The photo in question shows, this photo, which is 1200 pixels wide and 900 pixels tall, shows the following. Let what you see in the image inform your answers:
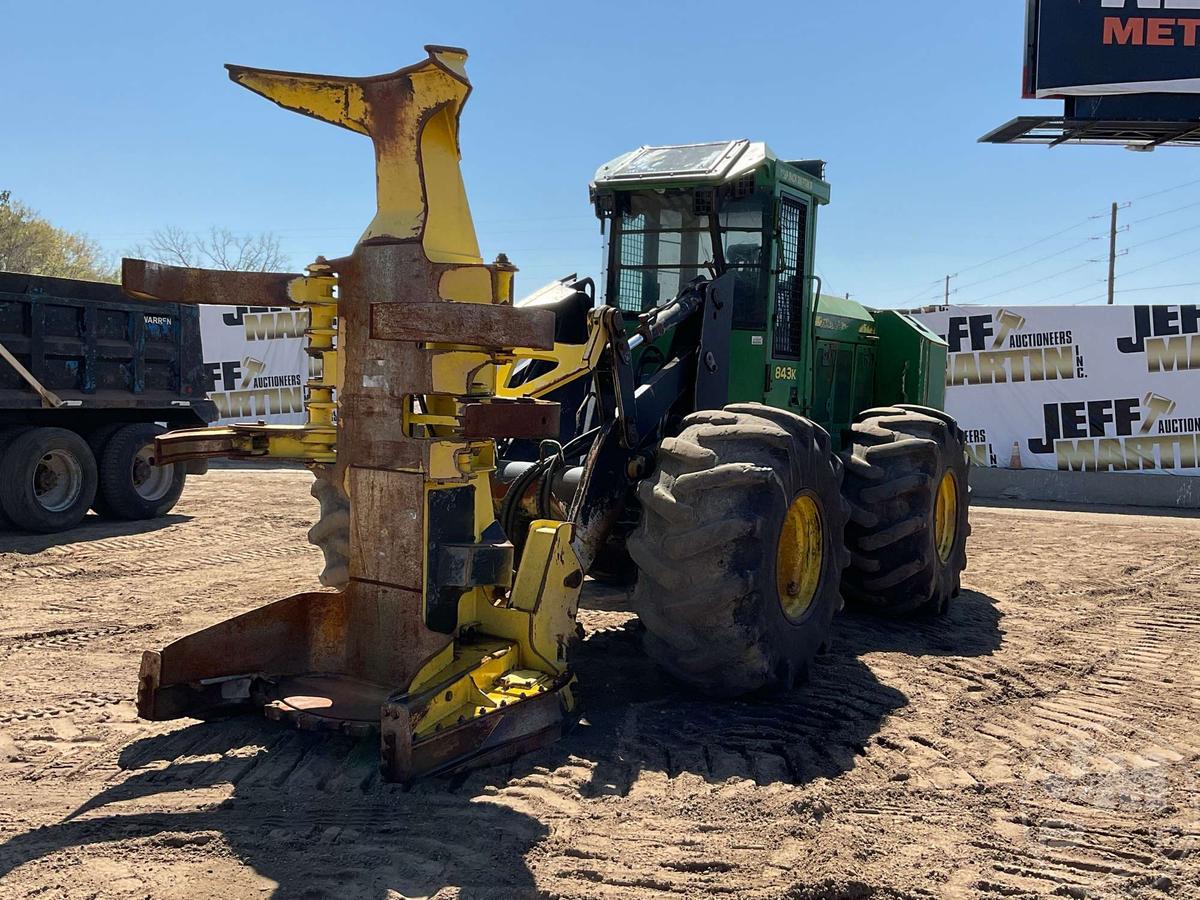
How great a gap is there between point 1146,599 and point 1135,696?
3.23 meters

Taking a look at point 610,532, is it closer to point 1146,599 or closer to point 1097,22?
point 1146,599

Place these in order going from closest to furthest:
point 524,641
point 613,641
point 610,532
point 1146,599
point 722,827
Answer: point 722,827
point 524,641
point 610,532
point 613,641
point 1146,599

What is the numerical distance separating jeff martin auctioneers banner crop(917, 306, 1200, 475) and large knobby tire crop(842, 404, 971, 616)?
35.2 feet

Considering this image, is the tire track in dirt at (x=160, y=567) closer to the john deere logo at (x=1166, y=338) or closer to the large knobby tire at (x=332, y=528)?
the large knobby tire at (x=332, y=528)

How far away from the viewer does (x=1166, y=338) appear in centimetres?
1673

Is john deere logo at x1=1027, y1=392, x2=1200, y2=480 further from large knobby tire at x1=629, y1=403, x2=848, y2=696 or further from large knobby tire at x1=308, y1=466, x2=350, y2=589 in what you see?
large knobby tire at x1=308, y1=466, x2=350, y2=589

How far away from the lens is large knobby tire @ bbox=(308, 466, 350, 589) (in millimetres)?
4543

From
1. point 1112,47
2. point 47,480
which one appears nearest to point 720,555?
point 47,480

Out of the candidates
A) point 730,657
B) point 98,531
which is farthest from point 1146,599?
point 98,531

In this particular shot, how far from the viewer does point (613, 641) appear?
6246 millimetres

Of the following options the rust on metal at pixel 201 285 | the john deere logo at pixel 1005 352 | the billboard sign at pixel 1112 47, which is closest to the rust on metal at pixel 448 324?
the rust on metal at pixel 201 285

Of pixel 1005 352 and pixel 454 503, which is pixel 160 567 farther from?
pixel 1005 352

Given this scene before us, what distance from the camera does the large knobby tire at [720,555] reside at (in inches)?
181

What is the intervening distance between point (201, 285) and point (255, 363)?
17.5 meters
